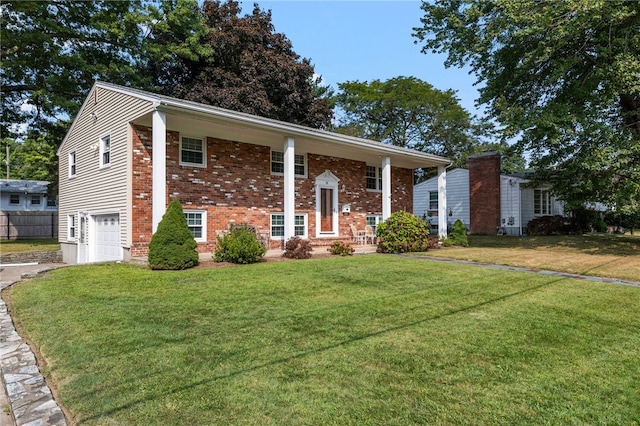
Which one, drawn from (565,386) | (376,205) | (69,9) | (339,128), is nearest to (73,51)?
(69,9)

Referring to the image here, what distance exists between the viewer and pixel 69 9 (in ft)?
59.9

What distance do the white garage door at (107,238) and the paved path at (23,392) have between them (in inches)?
304

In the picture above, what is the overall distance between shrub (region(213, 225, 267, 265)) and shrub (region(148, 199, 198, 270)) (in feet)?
2.92

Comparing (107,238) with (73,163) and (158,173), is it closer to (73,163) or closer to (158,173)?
(158,173)

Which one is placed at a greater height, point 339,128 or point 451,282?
point 339,128

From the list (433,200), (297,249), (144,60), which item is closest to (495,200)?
(433,200)

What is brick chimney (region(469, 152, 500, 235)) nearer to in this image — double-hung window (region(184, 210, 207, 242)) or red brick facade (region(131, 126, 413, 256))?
red brick facade (region(131, 126, 413, 256))

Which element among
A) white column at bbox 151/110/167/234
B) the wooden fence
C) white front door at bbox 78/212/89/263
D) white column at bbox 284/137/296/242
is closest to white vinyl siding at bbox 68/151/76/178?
white front door at bbox 78/212/89/263

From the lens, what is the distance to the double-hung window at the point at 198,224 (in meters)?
12.3

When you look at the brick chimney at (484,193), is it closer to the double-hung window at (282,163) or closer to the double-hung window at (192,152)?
the double-hung window at (282,163)

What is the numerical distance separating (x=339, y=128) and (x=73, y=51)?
2066 centimetres

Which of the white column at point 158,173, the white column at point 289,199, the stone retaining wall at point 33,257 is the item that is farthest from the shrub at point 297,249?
the stone retaining wall at point 33,257

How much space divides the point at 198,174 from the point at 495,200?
18.1m

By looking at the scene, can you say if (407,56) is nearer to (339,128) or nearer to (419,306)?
(419,306)
